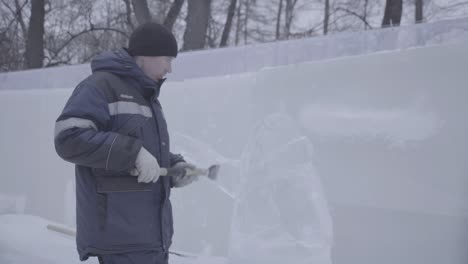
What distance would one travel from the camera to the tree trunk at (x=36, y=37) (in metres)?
10.2

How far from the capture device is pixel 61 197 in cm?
517

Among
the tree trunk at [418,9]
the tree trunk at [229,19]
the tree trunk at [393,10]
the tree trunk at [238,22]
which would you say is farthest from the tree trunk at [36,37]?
the tree trunk at [418,9]

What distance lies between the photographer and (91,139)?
163 centimetres

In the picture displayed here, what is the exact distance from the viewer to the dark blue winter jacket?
5.47 feet

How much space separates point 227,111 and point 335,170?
3.69ft

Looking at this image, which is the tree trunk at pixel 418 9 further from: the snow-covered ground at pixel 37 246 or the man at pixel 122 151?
the man at pixel 122 151

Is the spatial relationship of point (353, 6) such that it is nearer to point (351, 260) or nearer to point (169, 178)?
point (351, 260)

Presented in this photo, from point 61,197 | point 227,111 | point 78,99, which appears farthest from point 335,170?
point 61,197

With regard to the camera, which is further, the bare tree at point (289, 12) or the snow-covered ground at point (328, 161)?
the bare tree at point (289, 12)

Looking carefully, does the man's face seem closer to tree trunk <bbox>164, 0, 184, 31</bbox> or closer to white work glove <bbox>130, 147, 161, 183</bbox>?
white work glove <bbox>130, 147, 161, 183</bbox>

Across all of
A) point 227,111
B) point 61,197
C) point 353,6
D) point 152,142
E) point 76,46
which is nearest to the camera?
point 152,142

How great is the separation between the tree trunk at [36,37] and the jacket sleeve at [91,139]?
949cm

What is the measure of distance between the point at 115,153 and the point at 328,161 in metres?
1.96

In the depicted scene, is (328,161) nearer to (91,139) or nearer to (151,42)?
(151,42)
